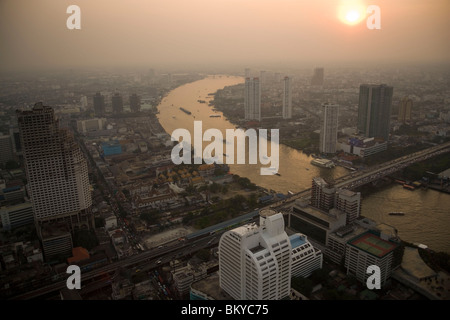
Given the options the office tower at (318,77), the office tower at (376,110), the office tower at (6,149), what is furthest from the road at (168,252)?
the office tower at (318,77)

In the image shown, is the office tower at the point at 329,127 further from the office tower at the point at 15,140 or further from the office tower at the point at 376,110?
the office tower at the point at 15,140

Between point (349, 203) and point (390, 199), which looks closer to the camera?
point (349, 203)

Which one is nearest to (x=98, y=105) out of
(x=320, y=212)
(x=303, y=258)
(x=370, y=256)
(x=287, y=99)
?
(x=287, y=99)

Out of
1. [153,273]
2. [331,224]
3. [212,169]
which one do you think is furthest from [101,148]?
[331,224]

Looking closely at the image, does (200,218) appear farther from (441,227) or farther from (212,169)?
(441,227)
